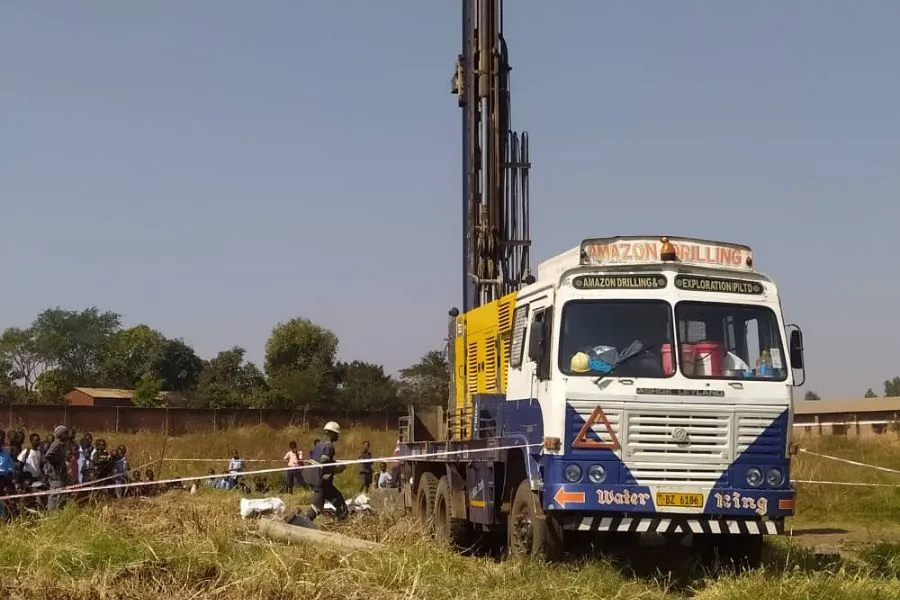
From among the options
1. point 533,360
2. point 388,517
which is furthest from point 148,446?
point 533,360

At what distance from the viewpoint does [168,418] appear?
141ft

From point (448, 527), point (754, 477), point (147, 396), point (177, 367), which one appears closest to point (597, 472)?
point (754, 477)

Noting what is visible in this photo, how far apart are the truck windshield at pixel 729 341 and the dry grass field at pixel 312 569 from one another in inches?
75.7

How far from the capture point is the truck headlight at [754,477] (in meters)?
11.0

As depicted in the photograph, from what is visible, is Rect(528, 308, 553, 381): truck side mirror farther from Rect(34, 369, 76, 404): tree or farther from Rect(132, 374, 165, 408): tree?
Rect(34, 369, 76, 404): tree

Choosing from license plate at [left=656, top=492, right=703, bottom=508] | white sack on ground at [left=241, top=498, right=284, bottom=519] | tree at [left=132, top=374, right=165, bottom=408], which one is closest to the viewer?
license plate at [left=656, top=492, right=703, bottom=508]

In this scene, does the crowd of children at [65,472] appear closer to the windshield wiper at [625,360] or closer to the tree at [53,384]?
the windshield wiper at [625,360]

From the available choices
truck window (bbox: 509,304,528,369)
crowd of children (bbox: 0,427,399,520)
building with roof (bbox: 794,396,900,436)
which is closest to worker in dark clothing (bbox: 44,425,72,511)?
crowd of children (bbox: 0,427,399,520)

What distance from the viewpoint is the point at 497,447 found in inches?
494

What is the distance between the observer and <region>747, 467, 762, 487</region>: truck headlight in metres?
11.0

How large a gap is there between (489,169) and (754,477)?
853 cm

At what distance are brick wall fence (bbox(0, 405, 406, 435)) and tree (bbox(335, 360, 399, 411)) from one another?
17.7m

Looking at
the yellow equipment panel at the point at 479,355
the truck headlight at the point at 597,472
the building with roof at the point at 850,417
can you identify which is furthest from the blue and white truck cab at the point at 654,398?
the building with roof at the point at 850,417

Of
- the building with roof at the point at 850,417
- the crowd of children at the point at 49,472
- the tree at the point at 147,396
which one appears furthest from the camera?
the tree at the point at 147,396
